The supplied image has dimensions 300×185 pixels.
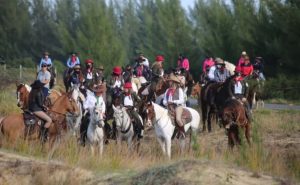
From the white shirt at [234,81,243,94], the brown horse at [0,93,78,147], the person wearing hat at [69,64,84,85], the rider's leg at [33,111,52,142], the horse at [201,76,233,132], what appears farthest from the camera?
the person wearing hat at [69,64,84,85]

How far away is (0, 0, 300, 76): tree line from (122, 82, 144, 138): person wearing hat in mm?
21478

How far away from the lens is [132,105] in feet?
74.7

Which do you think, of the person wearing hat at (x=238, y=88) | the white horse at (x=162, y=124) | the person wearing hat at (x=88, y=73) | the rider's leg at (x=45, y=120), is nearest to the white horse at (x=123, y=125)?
the white horse at (x=162, y=124)

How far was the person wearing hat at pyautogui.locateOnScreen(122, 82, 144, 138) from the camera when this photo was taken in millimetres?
22453

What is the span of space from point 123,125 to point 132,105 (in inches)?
38.0

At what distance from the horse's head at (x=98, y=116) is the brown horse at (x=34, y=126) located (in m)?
1.20

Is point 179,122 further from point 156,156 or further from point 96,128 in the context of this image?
point 96,128

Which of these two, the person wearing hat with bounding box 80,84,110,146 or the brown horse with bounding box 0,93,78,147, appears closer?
the brown horse with bounding box 0,93,78,147

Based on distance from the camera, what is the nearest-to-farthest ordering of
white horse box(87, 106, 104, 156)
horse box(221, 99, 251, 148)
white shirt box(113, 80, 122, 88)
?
white horse box(87, 106, 104, 156), horse box(221, 99, 251, 148), white shirt box(113, 80, 122, 88)

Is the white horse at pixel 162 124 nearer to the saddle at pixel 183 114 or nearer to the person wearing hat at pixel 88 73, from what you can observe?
the saddle at pixel 183 114

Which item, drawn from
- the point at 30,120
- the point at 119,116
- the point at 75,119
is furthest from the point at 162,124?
the point at 30,120

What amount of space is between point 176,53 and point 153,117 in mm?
39858

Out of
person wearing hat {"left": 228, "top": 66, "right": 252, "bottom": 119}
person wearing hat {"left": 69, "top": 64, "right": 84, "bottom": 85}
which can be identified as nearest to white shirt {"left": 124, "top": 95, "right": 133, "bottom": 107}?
person wearing hat {"left": 228, "top": 66, "right": 252, "bottom": 119}

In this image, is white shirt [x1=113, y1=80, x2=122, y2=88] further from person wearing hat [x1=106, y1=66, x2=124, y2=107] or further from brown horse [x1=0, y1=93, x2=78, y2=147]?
brown horse [x1=0, y1=93, x2=78, y2=147]
